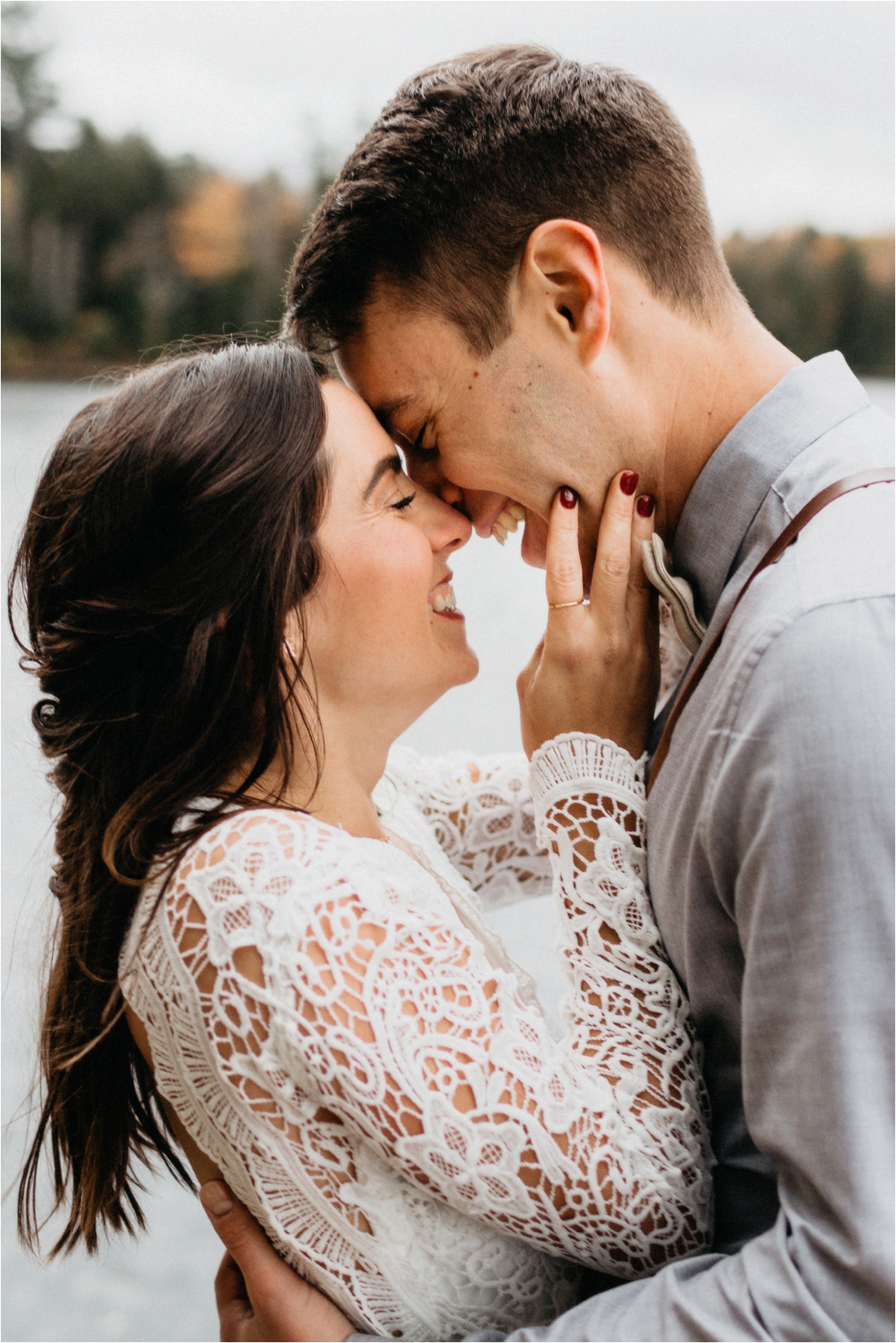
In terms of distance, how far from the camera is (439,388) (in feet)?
4.07

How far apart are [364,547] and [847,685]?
592 millimetres

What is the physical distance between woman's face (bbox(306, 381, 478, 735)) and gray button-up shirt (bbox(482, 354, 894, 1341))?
0.37 meters

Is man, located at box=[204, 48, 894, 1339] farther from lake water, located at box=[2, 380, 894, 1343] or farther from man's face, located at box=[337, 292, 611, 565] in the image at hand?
lake water, located at box=[2, 380, 894, 1343]

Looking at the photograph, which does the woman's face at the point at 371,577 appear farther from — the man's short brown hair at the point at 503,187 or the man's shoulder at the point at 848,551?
the man's shoulder at the point at 848,551

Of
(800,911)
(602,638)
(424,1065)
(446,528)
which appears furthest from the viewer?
(446,528)

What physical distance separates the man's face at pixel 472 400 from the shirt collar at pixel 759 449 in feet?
0.51

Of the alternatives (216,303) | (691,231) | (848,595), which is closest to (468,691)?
(216,303)

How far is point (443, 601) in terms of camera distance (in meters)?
1.38

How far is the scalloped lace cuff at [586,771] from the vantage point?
3.79 feet

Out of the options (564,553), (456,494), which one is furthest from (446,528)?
(564,553)

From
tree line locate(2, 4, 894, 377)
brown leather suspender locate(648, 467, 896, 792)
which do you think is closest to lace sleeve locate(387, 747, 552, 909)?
brown leather suspender locate(648, 467, 896, 792)

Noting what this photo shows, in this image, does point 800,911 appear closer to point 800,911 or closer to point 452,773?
point 800,911

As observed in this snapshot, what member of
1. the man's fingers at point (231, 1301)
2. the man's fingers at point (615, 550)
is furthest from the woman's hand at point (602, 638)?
the man's fingers at point (231, 1301)

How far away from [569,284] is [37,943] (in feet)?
3.94
